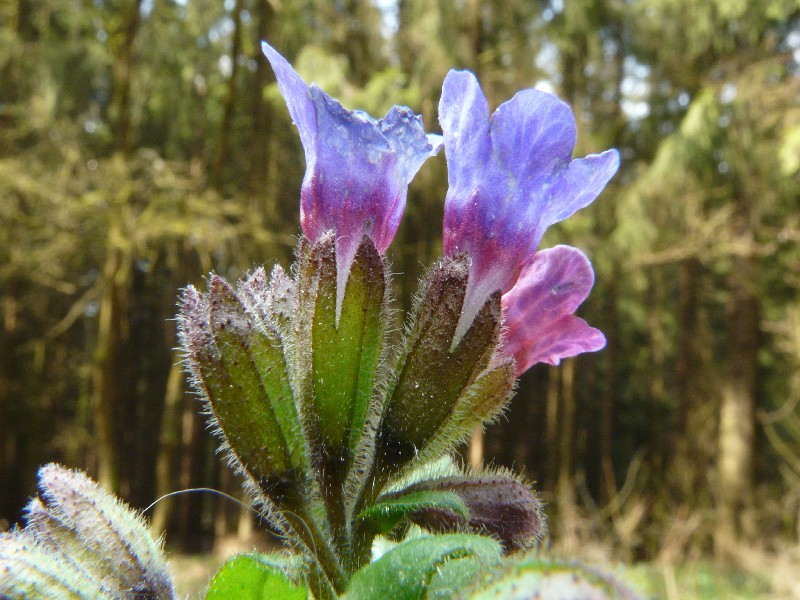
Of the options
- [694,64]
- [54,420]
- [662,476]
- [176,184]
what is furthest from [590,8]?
[54,420]

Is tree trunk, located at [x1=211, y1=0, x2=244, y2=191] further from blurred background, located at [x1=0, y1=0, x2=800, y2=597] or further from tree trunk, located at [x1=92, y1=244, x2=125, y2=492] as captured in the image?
tree trunk, located at [x1=92, y1=244, x2=125, y2=492]

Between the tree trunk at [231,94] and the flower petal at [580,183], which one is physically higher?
the tree trunk at [231,94]

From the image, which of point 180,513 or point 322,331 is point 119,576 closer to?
point 322,331

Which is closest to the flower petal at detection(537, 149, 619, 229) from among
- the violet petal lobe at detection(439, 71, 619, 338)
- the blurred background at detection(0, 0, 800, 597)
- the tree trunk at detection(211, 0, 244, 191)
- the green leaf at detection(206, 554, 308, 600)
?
the violet petal lobe at detection(439, 71, 619, 338)

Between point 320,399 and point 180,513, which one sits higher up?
point 320,399

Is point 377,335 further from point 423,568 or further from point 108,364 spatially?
point 108,364

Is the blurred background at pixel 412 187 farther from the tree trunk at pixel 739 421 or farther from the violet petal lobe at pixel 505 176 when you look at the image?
the violet petal lobe at pixel 505 176

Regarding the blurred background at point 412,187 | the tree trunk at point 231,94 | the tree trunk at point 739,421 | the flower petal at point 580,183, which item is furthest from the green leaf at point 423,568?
the tree trunk at point 739,421
